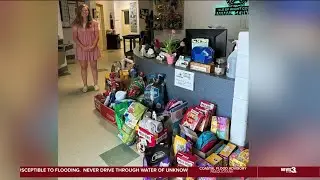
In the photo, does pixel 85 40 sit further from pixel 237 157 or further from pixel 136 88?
pixel 237 157

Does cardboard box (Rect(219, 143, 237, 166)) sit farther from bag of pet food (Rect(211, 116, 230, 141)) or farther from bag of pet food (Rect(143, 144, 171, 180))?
bag of pet food (Rect(143, 144, 171, 180))

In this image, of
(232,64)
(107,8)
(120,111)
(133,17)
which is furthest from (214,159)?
(133,17)

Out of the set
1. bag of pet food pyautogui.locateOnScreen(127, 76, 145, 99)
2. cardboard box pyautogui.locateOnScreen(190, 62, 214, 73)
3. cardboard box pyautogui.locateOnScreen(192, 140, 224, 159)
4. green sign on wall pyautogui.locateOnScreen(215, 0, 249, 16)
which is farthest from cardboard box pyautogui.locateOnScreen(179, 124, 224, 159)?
green sign on wall pyautogui.locateOnScreen(215, 0, 249, 16)

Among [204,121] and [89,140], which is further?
[89,140]

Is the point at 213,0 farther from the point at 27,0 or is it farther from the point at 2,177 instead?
the point at 2,177

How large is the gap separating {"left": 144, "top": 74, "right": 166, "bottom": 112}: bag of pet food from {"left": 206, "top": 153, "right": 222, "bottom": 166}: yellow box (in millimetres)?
634

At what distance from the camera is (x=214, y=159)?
1272 mm

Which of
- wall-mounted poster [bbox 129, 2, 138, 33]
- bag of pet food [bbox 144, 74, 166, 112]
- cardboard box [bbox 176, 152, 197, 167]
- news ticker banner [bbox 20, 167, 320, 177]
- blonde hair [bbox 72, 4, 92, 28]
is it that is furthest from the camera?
wall-mounted poster [bbox 129, 2, 138, 33]

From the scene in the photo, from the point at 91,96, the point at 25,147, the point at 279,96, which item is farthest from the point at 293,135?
the point at 91,96

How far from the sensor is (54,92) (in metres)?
0.42

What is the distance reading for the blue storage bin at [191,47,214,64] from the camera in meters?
1.50

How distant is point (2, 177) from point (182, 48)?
1617 mm

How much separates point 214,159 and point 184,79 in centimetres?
64

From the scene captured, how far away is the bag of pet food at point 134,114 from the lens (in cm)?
156
